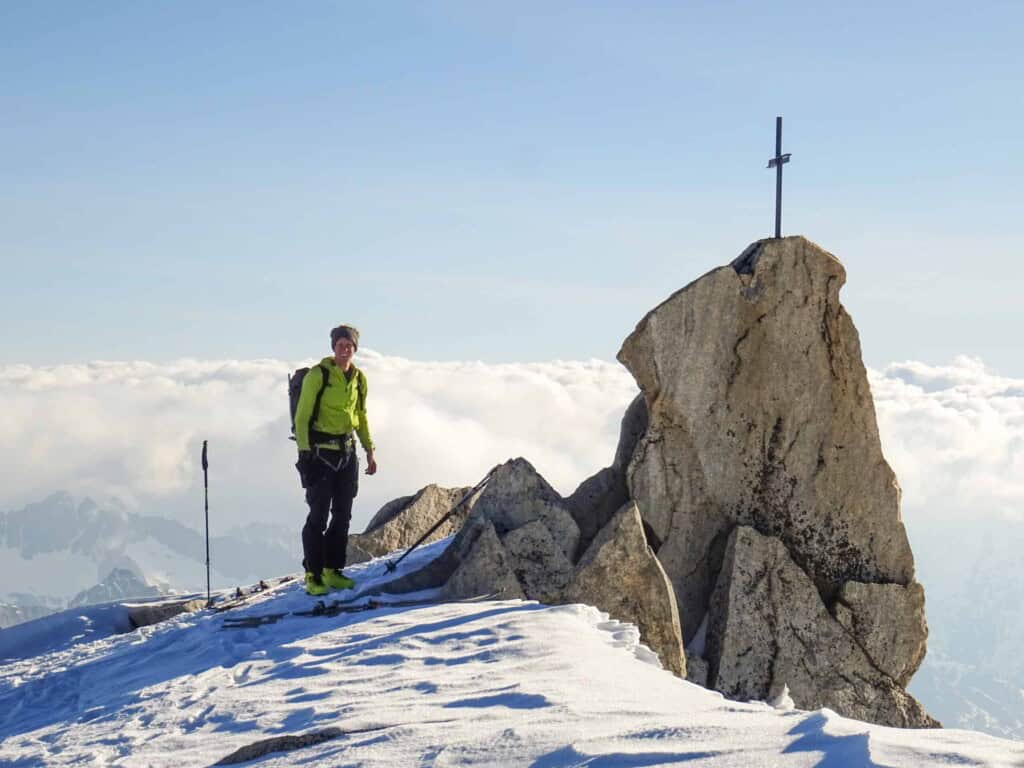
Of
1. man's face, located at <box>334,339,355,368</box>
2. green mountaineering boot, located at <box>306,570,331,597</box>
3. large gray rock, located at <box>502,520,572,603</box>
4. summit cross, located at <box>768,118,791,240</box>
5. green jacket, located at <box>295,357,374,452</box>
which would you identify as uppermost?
summit cross, located at <box>768,118,791,240</box>

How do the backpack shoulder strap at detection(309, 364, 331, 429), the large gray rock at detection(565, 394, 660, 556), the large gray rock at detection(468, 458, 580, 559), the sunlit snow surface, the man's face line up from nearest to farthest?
the sunlit snow surface, the man's face, the backpack shoulder strap at detection(309, 364, 331, 429), the large gray rock at detection(468, 458, 580, 559), the large gray rock at detection(565, 394, 660, 556)

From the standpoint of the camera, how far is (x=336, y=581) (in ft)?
59.5

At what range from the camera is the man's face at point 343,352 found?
55.0ft

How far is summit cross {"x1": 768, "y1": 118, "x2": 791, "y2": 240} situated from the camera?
21.5 metres

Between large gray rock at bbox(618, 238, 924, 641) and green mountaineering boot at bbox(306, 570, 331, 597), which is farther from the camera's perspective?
large gray rock at bbox(618, 238, 924, 641)

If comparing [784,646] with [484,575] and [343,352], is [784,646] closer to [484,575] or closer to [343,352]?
[484,575]

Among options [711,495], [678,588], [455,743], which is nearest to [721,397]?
[711,495]

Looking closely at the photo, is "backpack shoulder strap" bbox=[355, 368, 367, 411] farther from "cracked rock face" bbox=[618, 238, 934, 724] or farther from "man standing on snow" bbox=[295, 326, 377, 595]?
"cracked rock face" bbox=[618, 238, 934, 724]

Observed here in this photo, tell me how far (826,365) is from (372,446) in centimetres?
826

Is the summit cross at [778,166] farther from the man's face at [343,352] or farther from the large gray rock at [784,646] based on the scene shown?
the man's face at [343,352]

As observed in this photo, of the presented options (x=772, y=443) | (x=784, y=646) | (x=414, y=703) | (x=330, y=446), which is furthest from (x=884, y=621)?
(x=414, y=703)

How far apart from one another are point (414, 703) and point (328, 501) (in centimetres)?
737

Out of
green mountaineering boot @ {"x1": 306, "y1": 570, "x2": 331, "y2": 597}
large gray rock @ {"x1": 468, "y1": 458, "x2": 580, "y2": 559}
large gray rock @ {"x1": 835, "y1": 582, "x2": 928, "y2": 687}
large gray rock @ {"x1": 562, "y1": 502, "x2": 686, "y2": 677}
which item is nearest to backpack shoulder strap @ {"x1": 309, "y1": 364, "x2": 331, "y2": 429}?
green mountaineering boot @ {"x1": 306, "y1": 570, "x2": 331, "y2": 597}

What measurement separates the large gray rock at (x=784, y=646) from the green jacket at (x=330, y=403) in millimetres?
7036
